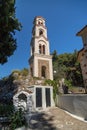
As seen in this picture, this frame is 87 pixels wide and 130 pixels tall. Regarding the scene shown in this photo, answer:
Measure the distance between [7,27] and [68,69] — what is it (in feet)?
91.1

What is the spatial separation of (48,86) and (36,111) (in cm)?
435

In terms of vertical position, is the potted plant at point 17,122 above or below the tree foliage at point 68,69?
below

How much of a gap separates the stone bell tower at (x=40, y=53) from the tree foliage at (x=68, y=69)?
5.51m

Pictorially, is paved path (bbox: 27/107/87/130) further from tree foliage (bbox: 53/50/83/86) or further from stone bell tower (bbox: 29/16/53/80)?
tree foliage (bbox: 53/50/83/86)

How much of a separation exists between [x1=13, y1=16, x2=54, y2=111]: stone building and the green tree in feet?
18.5

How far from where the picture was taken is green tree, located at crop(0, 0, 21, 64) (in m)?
11.8

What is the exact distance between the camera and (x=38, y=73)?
26.7 m

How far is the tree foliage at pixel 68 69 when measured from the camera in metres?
36.4

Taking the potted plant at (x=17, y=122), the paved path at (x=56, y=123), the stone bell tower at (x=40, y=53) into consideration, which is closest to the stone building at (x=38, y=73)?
the stone bell tower at (x=40, y=53)

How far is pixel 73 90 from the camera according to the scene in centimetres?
2503

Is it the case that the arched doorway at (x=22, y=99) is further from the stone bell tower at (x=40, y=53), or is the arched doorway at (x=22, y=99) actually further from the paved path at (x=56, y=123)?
the stone bell tower at (x=40, y=53)

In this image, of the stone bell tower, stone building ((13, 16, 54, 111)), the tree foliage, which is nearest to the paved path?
stone building ((13, 16, 54, 111))

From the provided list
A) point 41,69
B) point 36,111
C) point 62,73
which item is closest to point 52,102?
point 36,111

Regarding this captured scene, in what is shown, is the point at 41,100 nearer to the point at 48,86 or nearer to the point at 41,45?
the point at 48,86
